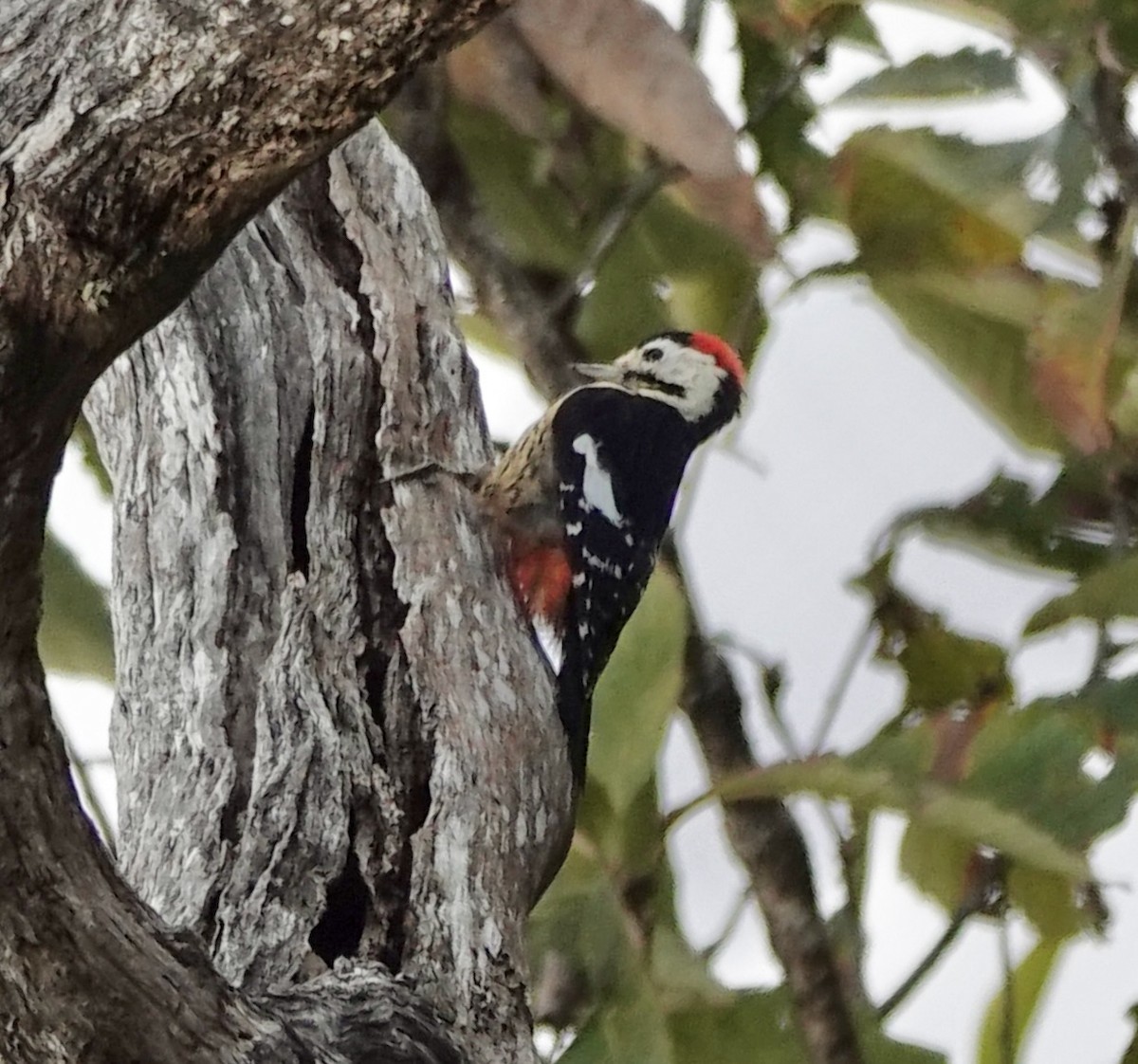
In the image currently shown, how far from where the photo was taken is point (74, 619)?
61.5 inches

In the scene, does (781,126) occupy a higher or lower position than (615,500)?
higher

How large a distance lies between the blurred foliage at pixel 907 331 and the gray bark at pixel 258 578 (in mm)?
226

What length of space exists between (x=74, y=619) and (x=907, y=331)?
3.49 feet

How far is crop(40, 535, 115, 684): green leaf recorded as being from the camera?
5.09 feet

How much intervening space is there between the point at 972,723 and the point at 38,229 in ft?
3.70

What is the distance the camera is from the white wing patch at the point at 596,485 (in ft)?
6.47

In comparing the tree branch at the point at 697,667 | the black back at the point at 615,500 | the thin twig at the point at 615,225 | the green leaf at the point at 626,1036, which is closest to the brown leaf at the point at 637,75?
the thin twig at the point at 615,225

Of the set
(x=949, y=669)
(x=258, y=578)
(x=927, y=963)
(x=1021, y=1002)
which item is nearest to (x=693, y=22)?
(x=949, y=669)

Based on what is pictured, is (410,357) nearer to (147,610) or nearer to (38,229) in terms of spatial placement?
(147,610)

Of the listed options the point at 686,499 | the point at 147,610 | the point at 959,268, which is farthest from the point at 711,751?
the point at 147,610

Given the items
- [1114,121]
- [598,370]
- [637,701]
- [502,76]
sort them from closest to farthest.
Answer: [637,701] < [1114,121] < [502,76] < [598,370]

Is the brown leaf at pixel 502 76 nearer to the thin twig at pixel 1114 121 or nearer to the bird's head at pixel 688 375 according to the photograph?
the bird's head at pixel 688 375

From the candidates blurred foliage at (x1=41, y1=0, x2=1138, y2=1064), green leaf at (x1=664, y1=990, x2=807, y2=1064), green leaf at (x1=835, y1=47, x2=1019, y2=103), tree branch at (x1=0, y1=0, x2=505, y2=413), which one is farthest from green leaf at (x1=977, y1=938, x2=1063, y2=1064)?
tree branch at (x1=0, y1=0, x2=505, y2=413)

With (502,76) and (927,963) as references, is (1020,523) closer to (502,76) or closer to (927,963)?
(927,963)
